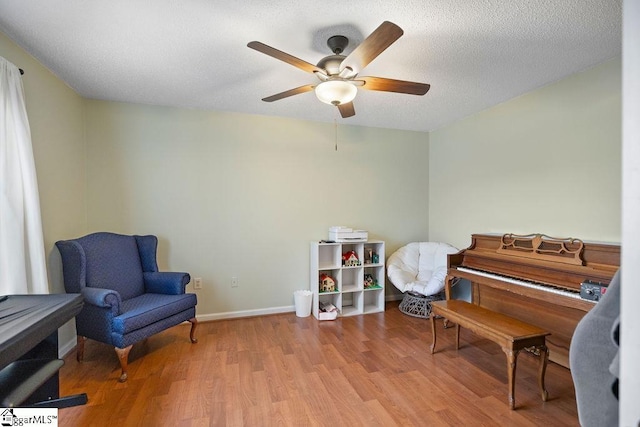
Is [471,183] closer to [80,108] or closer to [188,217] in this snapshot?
[188,217]

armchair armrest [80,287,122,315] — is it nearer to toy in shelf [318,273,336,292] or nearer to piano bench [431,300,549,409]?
toy in shelf [318,273,336,292]

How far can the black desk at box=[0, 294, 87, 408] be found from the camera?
1.16 m

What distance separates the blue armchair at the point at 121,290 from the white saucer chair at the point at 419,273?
2.24m

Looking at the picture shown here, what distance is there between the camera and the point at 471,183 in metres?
3.35

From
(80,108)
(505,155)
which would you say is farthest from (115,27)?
(505,155)

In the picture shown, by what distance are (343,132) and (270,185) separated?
116cm

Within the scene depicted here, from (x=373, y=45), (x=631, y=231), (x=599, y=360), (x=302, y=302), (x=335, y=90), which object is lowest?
(x=302, y=302)

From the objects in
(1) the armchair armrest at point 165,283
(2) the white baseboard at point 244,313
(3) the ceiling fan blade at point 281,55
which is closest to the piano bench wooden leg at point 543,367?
(3) the ceiling fan blade at point 281,55

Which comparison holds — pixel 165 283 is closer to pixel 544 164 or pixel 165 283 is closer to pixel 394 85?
pixel 394 85

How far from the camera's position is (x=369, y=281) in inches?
141

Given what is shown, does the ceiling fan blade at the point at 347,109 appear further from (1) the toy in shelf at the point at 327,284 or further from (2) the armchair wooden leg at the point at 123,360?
(2) the armchair wooden leg at the point at 123,360

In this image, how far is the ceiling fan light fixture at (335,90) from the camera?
179 cm

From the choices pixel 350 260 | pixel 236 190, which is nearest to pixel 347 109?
pixel 236 190

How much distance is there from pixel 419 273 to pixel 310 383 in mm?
2031
